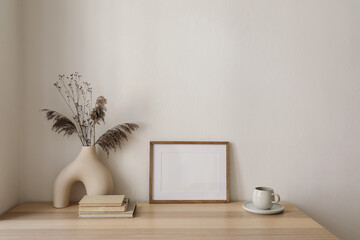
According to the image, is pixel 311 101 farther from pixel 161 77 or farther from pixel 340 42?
pixel 161 77

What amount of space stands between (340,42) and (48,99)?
1.38 meters

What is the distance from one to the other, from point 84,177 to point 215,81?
0.72m

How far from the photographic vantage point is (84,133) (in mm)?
1467

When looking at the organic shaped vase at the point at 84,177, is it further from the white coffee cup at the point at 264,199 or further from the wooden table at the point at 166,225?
the white coffee cup at the point at 264,199

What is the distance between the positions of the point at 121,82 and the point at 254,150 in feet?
2.27

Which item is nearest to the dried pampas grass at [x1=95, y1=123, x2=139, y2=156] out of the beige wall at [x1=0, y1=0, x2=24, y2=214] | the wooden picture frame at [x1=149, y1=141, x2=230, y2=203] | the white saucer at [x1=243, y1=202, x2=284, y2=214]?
the wooden picture frame at [x1=149, y1=141, x2=230, y2=203]

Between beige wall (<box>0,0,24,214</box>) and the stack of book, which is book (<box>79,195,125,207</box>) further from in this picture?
beige wall (<box>0,0,24,214</box>)

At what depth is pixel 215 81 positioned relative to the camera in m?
1.49

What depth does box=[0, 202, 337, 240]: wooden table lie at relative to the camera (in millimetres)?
1088

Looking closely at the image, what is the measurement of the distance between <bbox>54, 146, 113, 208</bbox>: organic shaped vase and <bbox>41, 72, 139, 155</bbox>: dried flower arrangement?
0.07m

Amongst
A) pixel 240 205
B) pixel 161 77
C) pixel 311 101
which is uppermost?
pixel 161 77

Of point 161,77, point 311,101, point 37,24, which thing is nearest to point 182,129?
point 161,77

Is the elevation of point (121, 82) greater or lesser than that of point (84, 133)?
greater

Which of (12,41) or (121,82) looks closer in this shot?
(12,41)
